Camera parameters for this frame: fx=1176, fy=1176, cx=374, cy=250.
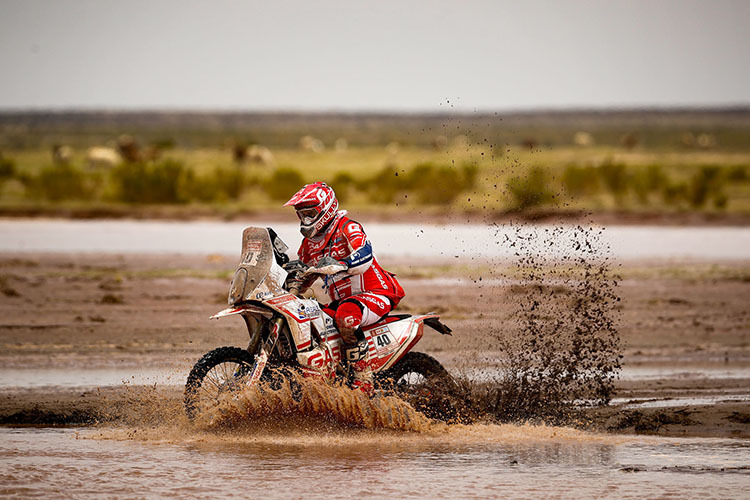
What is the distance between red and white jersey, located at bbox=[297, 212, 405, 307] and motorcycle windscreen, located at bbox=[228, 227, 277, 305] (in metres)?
0.43

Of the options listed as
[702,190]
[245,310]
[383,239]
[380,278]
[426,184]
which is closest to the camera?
[245,310]

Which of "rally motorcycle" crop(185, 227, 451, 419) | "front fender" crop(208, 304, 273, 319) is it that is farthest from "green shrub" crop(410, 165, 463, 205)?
"front fender" crop(208, 304, 273, 319)

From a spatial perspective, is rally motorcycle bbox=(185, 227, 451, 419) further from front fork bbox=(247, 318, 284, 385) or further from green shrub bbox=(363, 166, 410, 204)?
green shrub bbox=(363, 166, 410, 204)

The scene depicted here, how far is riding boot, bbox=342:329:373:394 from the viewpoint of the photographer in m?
9.12

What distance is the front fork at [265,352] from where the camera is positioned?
8.73 metres

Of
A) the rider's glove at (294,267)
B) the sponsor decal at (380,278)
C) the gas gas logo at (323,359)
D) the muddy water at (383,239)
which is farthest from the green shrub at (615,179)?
the rider's glove at (294,267)

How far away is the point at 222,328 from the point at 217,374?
20.0 ft

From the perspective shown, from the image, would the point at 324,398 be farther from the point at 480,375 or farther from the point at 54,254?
the point at 54,254

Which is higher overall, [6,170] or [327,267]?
[6,170]

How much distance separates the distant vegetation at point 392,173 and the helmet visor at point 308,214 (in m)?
0.83

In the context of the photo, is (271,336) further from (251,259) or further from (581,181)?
(581,181)

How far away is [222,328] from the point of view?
14914 millimetres

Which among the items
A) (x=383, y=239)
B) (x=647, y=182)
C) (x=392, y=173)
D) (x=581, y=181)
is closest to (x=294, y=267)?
(x=383, y=239)

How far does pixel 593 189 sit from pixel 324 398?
131 feet
